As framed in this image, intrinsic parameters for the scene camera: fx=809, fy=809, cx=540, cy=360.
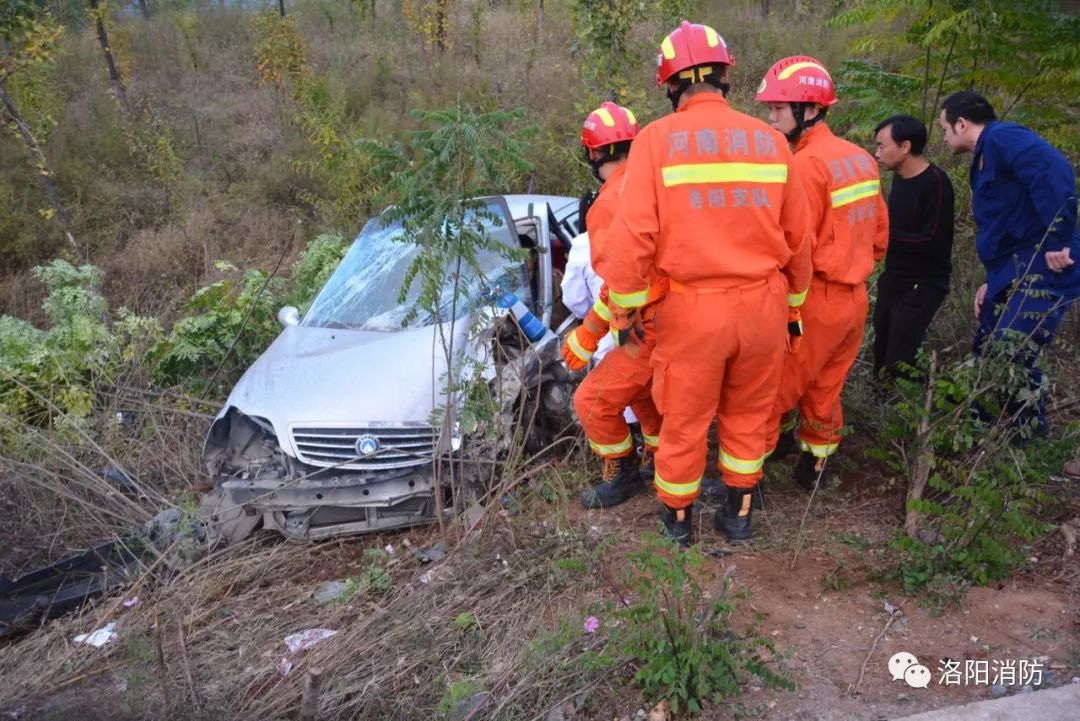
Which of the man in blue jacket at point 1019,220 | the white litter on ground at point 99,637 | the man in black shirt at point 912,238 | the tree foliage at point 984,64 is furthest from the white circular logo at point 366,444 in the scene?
the tree foliage at point 984,64

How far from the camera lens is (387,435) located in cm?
408

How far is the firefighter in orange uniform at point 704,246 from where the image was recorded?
123 inches

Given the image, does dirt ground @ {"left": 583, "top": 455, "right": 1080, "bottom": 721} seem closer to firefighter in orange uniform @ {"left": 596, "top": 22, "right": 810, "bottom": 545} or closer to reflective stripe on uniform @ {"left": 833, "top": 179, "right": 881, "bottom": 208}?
firefighter in orange uniform @ {"left": 596, "top": 22, "right": 810, "bottom": 545}

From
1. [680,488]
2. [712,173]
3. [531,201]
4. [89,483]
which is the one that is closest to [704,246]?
[712,173]

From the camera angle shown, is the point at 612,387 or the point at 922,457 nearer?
the point at 922,457

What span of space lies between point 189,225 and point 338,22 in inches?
343

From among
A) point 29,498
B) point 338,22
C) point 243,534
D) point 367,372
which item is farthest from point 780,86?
point 338,22

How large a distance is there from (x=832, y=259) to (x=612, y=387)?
115 cm

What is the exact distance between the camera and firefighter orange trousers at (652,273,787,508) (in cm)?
318

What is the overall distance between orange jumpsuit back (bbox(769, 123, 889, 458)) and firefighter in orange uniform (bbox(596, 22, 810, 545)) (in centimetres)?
32

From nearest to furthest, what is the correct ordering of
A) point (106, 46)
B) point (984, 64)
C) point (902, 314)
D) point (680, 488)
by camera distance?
1. point (680, 488)
2. point (902, 314)
3. point (984, 64)
4. point (106, 46)

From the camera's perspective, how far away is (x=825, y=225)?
3691mm

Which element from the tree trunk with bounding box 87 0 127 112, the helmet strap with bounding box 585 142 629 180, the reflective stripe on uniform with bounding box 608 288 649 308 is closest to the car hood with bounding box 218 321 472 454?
the reflective stripe on uniform with bounding box 608 288 649 308

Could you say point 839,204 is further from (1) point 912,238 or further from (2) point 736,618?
(2) point 736,618
